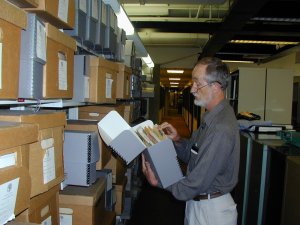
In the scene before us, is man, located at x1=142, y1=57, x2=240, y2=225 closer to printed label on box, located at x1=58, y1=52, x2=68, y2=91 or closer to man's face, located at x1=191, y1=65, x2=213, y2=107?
man's face, located at x1=191, y1=65, x2=213, y2=107

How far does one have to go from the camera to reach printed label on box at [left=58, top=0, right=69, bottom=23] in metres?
1.23

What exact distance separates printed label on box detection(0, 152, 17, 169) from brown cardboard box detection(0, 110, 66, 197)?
0.49ft

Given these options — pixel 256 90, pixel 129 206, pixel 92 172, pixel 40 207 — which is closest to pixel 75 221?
pixel 92 172

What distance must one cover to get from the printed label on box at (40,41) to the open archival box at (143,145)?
0.56 metres

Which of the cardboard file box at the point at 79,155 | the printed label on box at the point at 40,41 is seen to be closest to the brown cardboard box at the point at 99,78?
the cardboard file box at the point at 79,155

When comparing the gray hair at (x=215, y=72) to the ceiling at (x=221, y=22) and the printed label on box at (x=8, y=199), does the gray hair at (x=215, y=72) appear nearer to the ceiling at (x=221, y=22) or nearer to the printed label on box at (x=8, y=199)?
the printed label on box at (x=8, y=199)

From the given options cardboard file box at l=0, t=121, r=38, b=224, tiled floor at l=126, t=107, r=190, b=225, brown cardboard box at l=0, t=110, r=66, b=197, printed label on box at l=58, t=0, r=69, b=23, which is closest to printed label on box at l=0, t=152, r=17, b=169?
cardboard file box at l=0, t=121, r=38, b=224

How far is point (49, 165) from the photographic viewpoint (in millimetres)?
1175

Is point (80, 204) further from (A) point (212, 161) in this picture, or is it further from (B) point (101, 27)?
(B) point (101, 27)

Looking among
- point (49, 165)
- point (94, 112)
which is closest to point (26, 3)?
point (49, 165)

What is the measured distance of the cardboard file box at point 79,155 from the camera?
1.66 meters

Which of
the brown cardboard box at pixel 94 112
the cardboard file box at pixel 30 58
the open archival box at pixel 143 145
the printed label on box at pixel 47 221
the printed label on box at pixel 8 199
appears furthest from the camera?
the brown cardboard box at pixel 94 112

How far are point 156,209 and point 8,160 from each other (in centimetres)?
343

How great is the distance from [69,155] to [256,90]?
10.4 feet
